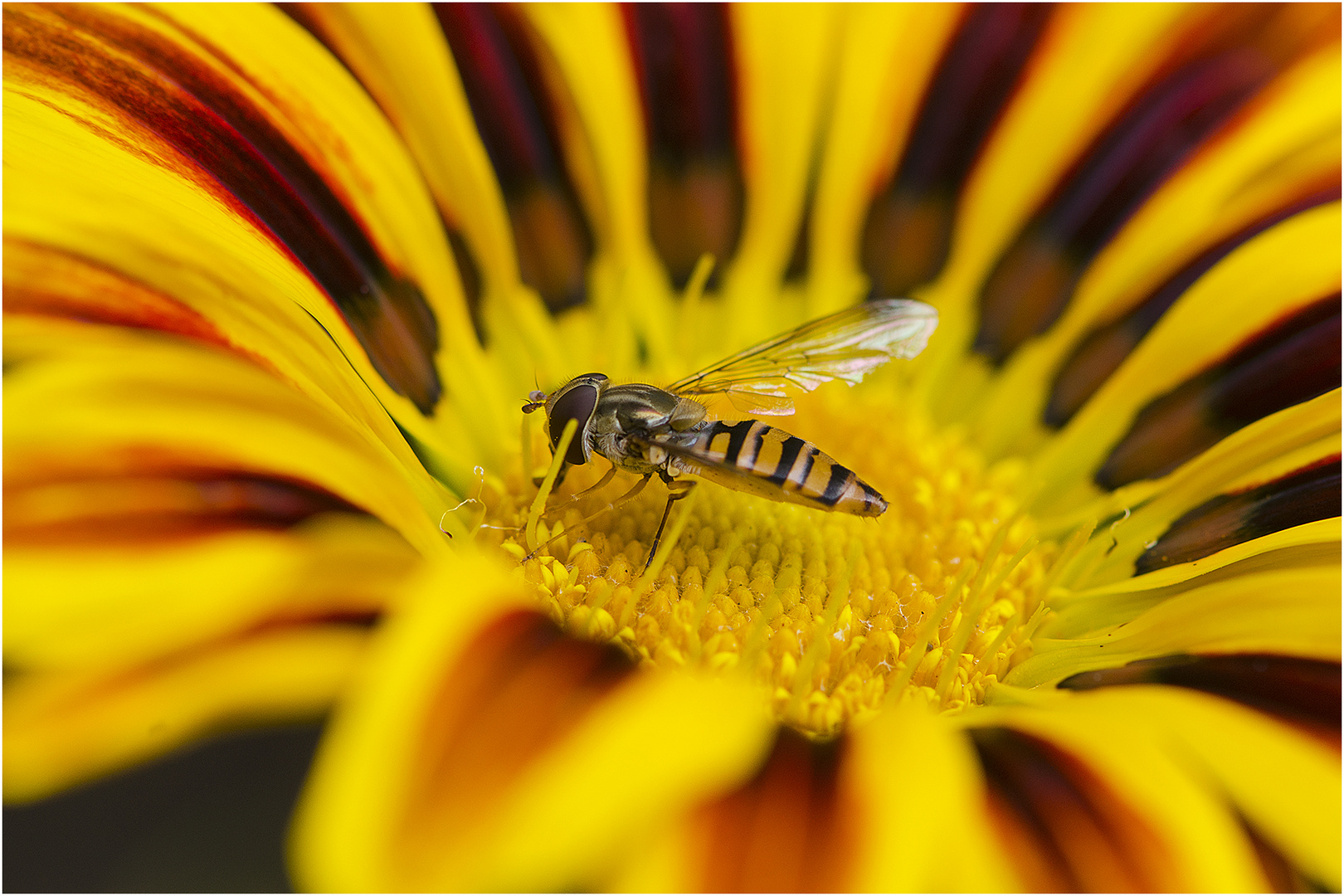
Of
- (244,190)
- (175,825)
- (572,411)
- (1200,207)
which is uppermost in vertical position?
(1200,207)

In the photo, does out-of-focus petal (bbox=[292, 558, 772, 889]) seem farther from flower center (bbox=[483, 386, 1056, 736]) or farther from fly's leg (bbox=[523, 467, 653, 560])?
fly's leg (bbox=[523, 467, 653, 560])

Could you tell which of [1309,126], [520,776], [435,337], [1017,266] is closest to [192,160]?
[435,337]

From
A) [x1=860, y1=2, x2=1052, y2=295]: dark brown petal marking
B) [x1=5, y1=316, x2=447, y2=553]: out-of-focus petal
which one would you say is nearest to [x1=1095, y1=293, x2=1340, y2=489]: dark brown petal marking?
[x1=860, y1=2, x2=1052, y2=295]: dark brown petal marking

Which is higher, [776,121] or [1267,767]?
[776,121]

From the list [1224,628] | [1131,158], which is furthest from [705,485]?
[1131,158]

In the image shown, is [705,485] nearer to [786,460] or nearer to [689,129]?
[786,460]

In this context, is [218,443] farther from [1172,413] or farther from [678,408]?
[1172,413]
